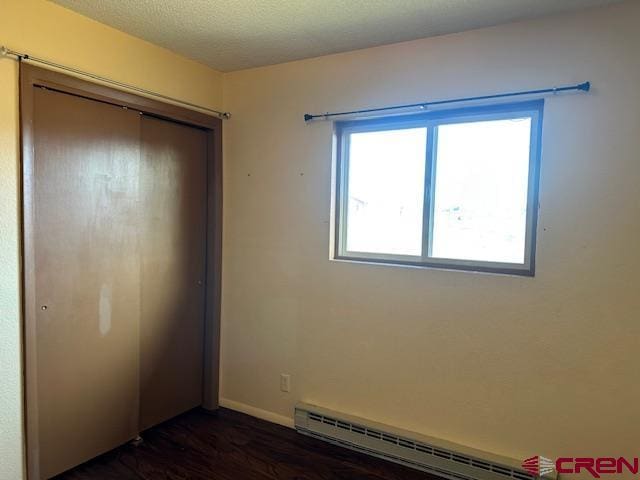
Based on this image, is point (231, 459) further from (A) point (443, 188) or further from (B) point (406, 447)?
(A) point (443, 188)

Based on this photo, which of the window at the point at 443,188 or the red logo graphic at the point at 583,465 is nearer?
the red logo graphic at the point at 583,465

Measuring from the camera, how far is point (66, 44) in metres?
2.16

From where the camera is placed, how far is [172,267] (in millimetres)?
2857

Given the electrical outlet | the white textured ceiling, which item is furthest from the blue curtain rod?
the electrical outlet

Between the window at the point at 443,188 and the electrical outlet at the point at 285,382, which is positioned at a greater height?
the window at the point at 443,188

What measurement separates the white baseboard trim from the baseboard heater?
14cm

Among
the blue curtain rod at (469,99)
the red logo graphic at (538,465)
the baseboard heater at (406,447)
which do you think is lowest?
the baseboard heater at (406,447)

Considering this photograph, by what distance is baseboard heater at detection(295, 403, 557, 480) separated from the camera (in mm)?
2205

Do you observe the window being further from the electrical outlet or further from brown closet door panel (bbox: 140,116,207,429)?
brown closet door panel (bbox: 140,116,207,429)

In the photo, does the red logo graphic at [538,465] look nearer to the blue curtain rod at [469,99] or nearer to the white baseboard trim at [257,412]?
the white baseboard trim at [257,412]

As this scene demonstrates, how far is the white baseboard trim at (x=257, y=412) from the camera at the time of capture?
2.91 meters

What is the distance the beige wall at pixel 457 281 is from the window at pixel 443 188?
11cm

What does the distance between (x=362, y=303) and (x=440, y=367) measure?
0.58 metres

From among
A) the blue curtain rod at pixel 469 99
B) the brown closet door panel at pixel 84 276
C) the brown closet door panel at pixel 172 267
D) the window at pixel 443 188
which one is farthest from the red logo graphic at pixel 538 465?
the brown closet door panel at pixel 84 276
